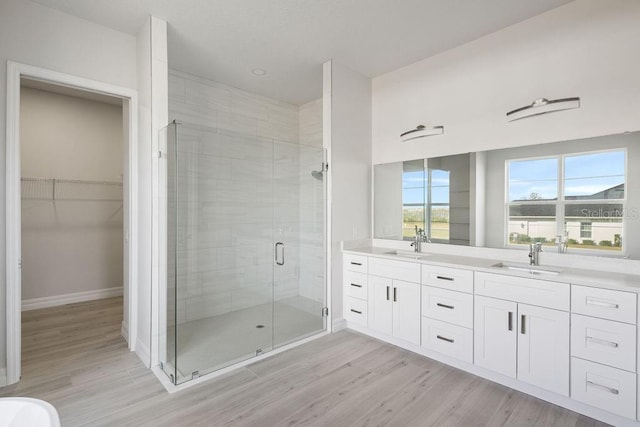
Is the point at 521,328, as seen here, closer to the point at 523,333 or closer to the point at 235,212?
the point at 523,333

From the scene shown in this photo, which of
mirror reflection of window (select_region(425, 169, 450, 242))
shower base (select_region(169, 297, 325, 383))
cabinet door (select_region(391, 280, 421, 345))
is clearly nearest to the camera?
shower base (select_region(169, 297, 325, 383))

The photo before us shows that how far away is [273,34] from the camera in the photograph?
2877mm

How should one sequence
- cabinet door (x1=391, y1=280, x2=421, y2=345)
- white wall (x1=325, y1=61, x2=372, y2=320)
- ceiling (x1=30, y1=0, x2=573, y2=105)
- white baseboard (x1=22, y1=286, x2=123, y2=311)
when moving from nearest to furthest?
ceiling (x1=30, y1=0, x2=573, y2=105), cabinet door (x1=391, y1=280, x2=421, y2=345), white wall (x1=325, y1=61, x2=372, y2=320), white baseboard (x1=22, y1=286, x2=123, y2=311)

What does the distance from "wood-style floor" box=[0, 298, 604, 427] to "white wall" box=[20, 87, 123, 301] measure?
1.43 m

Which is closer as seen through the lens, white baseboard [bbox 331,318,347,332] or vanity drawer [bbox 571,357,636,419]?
vanity drawer [bbox 571,357,636,419]

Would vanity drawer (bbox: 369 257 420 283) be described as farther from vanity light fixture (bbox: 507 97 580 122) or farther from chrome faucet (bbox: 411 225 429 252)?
vanity light fixture (bbox: 507 97 580 122)

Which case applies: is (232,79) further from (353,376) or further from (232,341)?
(353,376)

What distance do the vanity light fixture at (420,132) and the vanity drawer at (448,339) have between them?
178cm

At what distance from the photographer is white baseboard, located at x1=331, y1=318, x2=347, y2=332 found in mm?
3375

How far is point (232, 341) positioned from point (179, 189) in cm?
148

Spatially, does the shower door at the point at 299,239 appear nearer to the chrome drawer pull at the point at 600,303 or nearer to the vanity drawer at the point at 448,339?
the vanity drawer at the point at 448,339

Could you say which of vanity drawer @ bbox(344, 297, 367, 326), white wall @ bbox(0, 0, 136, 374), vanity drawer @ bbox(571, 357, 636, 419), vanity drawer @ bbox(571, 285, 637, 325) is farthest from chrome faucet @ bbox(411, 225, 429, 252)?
white wall @ bbox(0, 0, 136, 374)

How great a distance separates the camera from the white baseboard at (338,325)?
338 centimetres

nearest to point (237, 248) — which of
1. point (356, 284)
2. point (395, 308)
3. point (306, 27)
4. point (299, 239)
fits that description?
point (299, 239)
